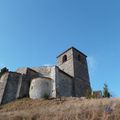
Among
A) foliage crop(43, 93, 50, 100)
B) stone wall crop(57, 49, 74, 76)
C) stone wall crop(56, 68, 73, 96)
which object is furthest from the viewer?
stone wall crop(57, 49, 74, 76)

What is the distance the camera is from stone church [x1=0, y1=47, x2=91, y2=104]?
84.9ft

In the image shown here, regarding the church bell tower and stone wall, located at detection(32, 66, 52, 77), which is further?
the church bell tower

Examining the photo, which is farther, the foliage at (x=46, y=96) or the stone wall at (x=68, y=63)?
the stone wall at (x=68, y=63)

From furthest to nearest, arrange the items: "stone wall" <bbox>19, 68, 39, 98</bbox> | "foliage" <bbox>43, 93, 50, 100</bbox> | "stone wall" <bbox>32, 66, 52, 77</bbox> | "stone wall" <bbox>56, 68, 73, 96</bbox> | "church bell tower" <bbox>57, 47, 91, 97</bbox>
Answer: "church bell tower" <bbox>57, 47, 91, 97</bbox>, "stone wall" <bbox>32, 66, 52, 77</bbox>, "stone wall" <bbox>56, 68, 73, 96</bbox>, "stone wall" <bbox>19, 68, 39, 98</bbox>, "foliage" <bbox>43, 93, 50, 100</bbox>

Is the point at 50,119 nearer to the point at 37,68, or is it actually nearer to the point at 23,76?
the point at 23,76

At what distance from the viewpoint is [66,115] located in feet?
22.1

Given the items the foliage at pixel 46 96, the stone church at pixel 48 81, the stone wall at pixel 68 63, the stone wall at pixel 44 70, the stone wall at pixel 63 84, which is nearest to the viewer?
the foliage at pixel 46 96

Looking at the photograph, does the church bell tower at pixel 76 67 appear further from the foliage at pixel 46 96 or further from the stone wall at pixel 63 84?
the foliage at pixel 46 96

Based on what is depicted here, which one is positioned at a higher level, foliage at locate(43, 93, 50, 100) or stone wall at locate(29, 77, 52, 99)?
stone wall at locate(29, 77, 52, 99)

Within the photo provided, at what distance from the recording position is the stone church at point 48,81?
25.9 meters

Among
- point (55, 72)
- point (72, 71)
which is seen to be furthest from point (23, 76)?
point (72, 71)

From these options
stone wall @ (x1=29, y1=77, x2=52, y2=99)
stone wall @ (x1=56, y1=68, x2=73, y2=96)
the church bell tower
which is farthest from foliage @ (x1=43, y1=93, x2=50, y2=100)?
the church bell tower

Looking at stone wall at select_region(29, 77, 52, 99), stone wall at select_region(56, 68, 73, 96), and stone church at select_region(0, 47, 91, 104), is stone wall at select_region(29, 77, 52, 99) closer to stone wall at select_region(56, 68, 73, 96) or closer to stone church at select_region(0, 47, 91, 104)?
stone church at select_region(0, 47, 91, 104)

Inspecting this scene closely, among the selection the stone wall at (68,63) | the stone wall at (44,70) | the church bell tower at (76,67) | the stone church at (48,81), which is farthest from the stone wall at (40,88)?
the stone wall at (68,63)
